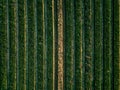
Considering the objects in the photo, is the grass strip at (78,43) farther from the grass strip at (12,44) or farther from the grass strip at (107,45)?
the grass strip at (12,44)

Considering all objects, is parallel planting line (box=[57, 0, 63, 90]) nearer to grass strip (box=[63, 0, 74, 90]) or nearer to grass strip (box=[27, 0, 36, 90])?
grass strip (box=[63, 0, 74, 90])

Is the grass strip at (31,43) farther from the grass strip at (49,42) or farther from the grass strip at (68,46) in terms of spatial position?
the grass strip at (68,46)

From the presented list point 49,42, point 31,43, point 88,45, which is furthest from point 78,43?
point 31,43

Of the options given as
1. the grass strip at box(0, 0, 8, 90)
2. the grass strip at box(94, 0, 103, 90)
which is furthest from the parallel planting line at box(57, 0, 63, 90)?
the grass strip at box(0, 0, 8, 90)

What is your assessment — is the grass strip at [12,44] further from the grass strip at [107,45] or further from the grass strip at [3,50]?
the grass strip at [107,45]

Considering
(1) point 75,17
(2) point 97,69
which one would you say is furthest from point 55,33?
(2) point 97,69

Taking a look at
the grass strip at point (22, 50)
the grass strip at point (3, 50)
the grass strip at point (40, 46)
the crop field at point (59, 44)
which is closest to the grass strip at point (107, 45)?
the crop field at point (59, 44)

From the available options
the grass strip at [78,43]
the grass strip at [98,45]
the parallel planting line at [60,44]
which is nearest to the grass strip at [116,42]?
the grass strip at [98,45]
